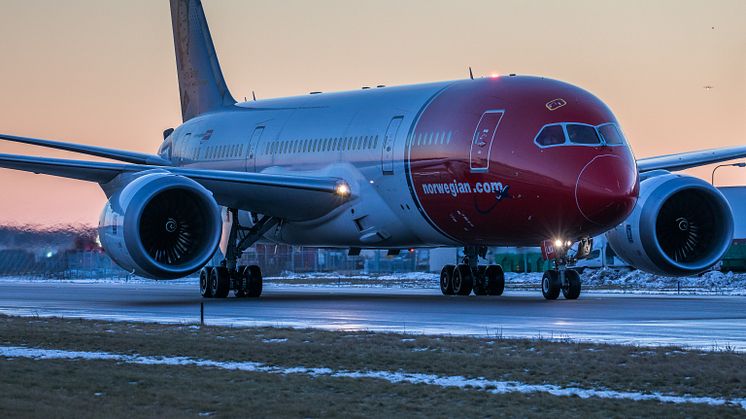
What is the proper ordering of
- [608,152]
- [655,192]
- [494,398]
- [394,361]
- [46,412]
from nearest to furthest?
[46,412] < [494,398] < [394,361] < [608,152] < [655,192]

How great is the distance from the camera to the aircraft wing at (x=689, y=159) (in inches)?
1228

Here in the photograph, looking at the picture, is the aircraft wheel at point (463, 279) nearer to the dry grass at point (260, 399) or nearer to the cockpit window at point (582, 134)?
the cockpit window at point (582, 134)

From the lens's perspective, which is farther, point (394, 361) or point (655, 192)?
point (655, 192)

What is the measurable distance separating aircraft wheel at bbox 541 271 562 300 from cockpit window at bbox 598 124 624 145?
3262 mm

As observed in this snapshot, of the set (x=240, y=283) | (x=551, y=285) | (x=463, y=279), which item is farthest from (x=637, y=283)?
(x=551, y=285)

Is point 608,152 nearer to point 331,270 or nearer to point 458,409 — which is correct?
point 458,409

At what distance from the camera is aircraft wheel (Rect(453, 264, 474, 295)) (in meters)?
30.8

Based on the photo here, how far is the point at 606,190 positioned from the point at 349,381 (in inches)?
525

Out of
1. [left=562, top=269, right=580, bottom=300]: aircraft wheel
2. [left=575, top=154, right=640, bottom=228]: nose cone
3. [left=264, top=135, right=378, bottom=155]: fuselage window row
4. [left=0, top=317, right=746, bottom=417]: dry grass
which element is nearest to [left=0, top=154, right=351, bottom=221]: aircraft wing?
[left=264, top=135, right=378, bottom=155]: fuselage window row

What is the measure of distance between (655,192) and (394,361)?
15.0 metres

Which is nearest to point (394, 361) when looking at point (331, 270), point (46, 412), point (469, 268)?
point (46, 412)

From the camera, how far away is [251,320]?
69.6 feet

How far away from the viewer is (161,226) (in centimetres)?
2750

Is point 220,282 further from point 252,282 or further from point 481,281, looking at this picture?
point 481,281
